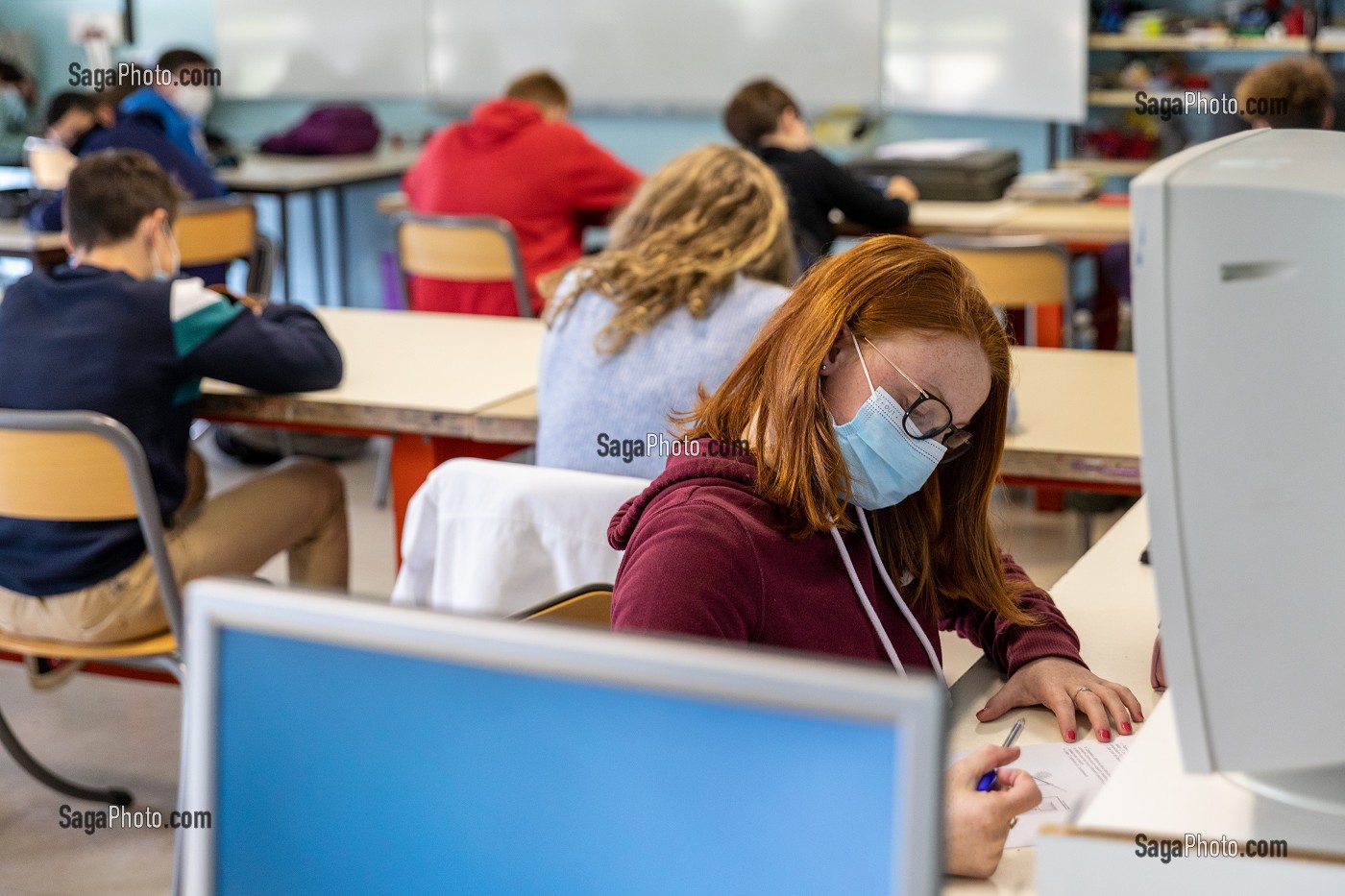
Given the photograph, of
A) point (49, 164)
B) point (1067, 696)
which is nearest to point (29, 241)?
point (49, 164)

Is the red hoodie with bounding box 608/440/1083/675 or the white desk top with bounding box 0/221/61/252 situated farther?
the white desk top with bounding box 0/221/61/252

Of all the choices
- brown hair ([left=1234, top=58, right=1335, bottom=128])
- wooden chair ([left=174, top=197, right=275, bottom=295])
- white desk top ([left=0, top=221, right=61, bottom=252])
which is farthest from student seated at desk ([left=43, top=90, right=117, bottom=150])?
brown hair ([left=1234, top=58, right=1335, bottom=128])

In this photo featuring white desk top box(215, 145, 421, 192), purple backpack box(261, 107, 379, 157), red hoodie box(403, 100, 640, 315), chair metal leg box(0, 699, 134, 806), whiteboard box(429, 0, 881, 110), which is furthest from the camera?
purple backpack box(261, 107, 379, 157)

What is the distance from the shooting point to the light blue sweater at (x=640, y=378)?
204 cm

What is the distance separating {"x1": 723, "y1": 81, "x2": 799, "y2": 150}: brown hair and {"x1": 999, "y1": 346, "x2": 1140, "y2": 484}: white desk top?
150cm

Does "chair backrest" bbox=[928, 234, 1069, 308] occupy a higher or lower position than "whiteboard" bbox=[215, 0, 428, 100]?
lower

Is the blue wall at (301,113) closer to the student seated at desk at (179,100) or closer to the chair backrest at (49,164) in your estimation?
the student seated at desk at (179,100)

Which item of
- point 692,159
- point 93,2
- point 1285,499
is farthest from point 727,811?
point 93,2

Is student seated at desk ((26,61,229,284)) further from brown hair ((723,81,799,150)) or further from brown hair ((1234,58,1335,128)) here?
brown hair ((1234,58,1335,128))

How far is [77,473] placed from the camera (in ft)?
6.76

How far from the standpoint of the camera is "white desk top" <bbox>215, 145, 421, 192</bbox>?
18.2 ft

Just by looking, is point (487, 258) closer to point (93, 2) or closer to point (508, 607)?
point (508, 607)

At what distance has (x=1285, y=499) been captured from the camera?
2.53 feet

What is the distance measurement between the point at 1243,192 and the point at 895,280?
486mm
